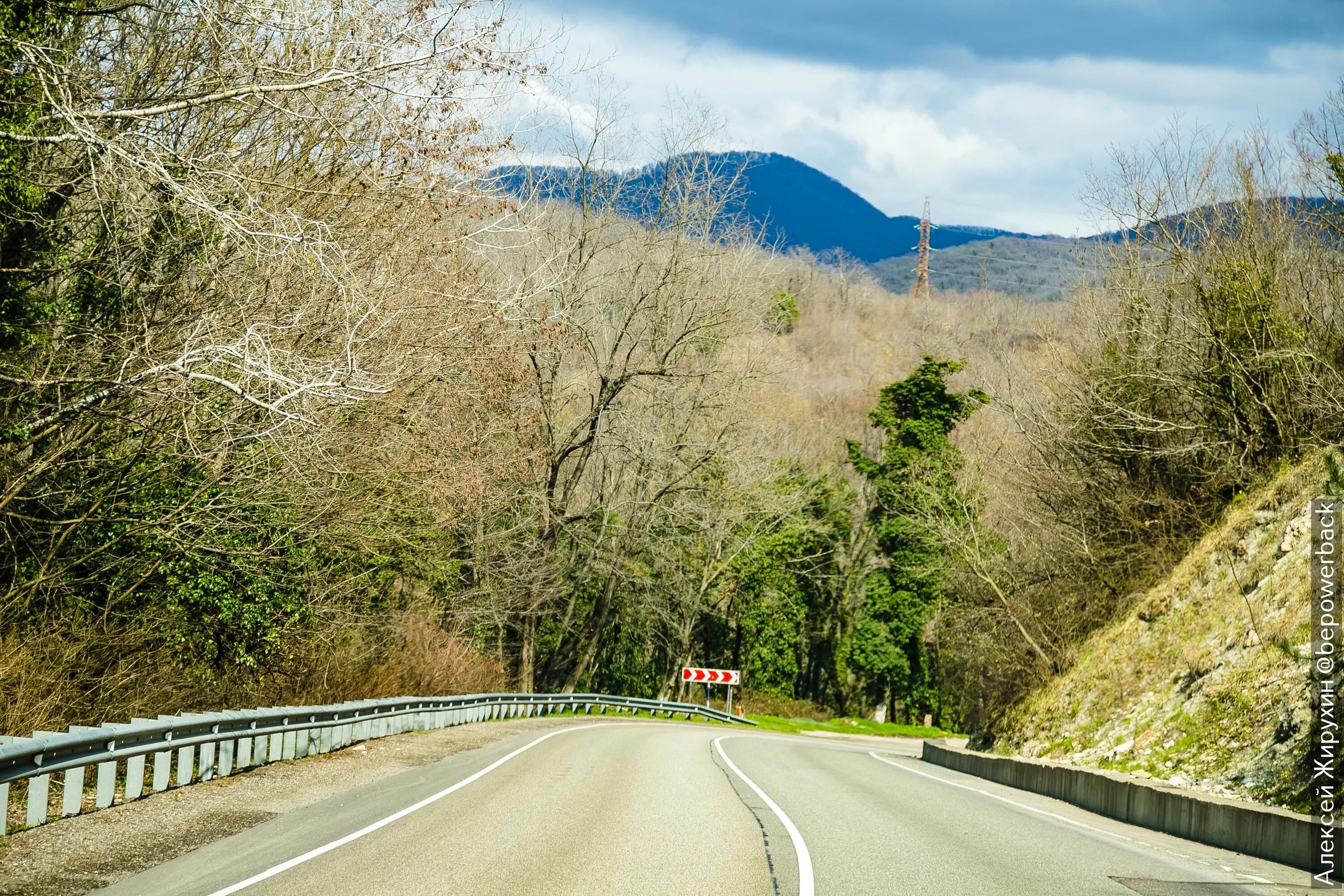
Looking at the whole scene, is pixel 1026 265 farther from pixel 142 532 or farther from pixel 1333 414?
pixel 142 532

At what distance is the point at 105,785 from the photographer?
954 cm

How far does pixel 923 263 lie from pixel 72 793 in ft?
383

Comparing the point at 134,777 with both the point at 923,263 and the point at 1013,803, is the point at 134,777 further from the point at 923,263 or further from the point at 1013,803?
the point at 923,263

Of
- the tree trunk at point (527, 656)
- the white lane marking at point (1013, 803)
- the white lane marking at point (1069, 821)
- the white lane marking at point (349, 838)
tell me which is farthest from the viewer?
the tree trunk at point (527, 656)

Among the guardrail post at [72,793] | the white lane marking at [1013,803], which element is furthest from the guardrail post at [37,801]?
the white lane marking at [1013,803]

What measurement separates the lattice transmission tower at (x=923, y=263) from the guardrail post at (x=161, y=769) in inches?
4082

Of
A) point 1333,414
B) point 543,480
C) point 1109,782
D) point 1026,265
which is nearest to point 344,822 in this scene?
point 1109,782

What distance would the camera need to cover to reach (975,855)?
32.0ft

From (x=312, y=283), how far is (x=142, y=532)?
4.95 meters

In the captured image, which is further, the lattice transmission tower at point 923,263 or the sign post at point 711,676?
the lattice transmission tower at point 923,263

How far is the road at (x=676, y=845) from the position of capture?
7.61 meters

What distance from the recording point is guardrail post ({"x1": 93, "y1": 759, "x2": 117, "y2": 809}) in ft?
31.2

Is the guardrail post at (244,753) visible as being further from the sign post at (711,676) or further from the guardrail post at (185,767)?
the sign post at (711,676)

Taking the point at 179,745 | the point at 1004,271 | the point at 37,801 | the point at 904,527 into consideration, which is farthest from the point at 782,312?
the point at 1004,271
